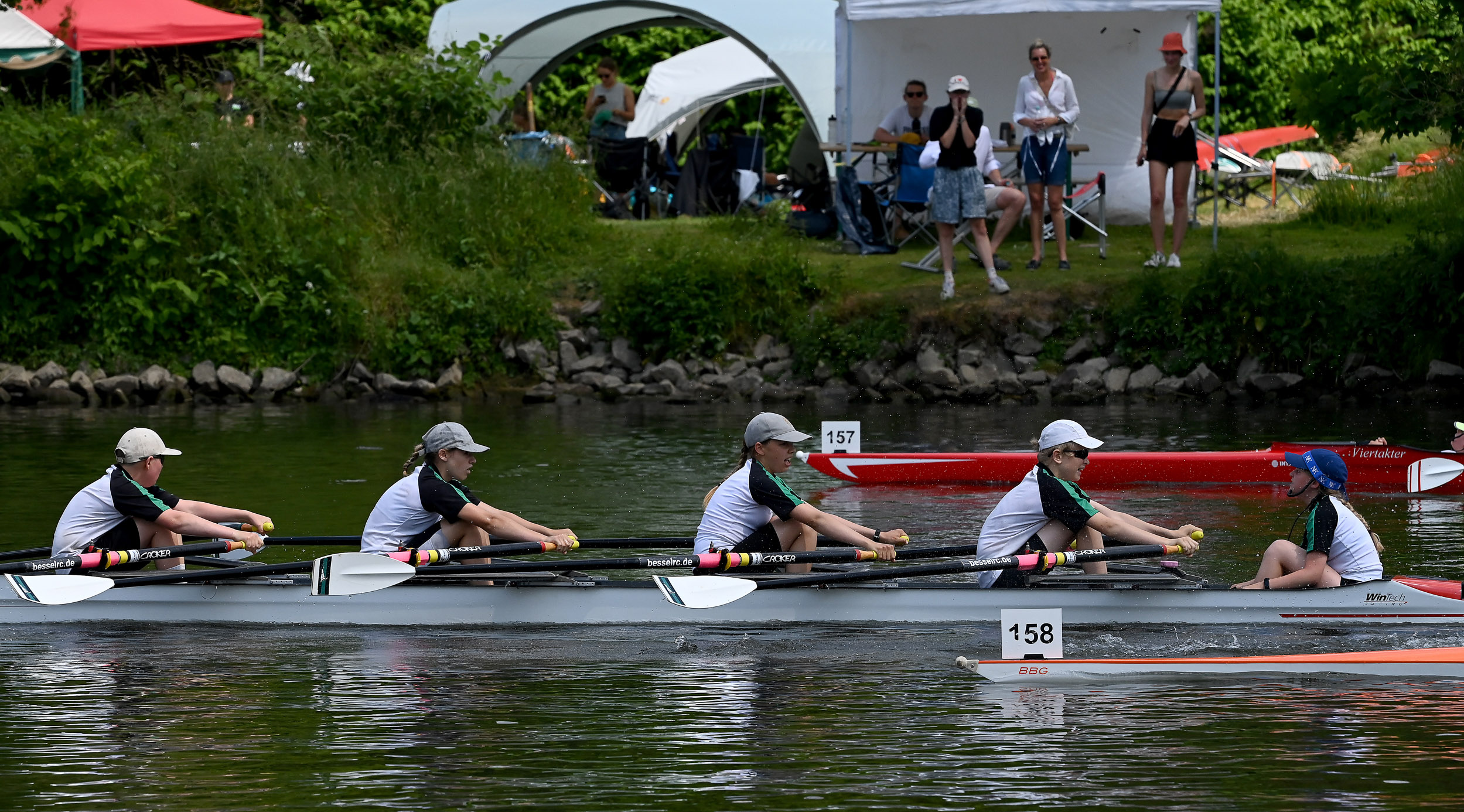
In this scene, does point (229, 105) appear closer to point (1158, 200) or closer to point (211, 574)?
point (1158, 200)

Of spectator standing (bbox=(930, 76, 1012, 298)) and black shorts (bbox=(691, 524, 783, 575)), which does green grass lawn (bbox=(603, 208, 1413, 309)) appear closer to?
spectator standing (bbox=(930, 76, 1012, 298))

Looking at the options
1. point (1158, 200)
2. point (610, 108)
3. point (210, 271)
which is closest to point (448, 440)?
point (1158, 200)

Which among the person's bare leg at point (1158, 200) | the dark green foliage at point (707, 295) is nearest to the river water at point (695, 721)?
the person's bare leg at point (1158, 200)

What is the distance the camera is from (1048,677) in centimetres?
852

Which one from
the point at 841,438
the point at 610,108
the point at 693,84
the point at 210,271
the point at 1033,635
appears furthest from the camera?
the point at 693,84

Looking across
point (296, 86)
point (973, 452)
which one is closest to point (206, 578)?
point (973, 452)

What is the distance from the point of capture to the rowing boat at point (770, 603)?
9398 millimetres

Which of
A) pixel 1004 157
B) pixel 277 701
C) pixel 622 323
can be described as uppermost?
pixel 1004 157

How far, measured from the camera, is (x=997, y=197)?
19.6 metres

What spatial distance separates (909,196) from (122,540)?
11.7 meters

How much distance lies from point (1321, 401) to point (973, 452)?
5.53 meters

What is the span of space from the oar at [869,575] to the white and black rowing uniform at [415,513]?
1291mm

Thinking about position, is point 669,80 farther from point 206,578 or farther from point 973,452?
point 206,578

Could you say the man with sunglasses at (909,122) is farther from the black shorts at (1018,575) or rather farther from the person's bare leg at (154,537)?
the person's bare leg at (154,537)
